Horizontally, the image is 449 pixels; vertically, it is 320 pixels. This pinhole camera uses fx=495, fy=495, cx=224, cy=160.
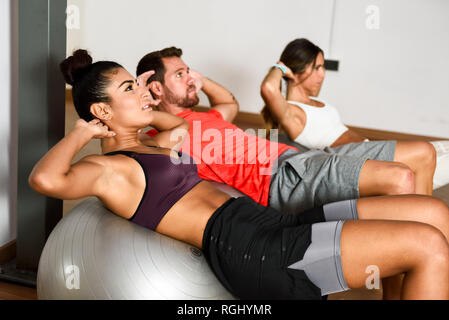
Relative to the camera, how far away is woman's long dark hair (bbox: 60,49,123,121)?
155 centimetres

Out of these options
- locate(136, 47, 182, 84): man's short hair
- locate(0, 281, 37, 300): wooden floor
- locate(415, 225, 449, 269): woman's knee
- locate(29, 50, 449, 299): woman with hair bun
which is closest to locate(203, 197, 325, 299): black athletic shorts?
locate(29, 50, 449, 299): woman with hair bun

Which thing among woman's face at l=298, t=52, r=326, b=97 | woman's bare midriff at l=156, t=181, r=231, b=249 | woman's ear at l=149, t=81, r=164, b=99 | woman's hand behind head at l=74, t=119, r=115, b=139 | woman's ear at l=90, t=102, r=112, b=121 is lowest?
woman's bare midriff at l=156, t=181, r=231, b=249

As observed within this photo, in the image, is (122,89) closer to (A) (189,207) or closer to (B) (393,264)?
(A) (189,207)

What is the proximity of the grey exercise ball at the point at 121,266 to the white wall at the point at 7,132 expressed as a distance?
1.83 feet

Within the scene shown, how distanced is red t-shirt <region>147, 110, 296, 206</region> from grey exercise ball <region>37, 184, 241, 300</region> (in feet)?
1.88

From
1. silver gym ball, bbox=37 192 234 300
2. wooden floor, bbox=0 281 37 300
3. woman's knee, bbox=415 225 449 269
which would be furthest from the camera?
wooden floor, bbox=0 281 37 300

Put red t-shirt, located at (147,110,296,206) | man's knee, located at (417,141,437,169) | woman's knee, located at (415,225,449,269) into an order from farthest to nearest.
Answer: man's knee, located at (417,141,437,169), red t-shirt, located at (147,110,296,206), woman's knee, located at (415,225,449,269)

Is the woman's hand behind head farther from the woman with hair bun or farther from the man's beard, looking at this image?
the man's beard

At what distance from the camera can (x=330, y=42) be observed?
4.85 meters

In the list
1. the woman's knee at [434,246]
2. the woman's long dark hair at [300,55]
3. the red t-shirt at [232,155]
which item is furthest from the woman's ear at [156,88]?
the woman's knee at [434,246]

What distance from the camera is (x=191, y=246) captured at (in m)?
1.46

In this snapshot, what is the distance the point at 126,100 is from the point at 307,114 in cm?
116
